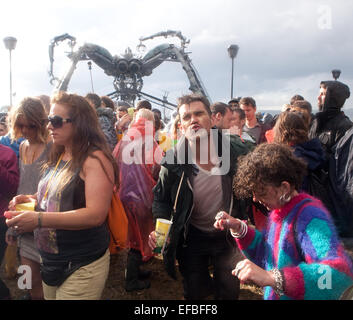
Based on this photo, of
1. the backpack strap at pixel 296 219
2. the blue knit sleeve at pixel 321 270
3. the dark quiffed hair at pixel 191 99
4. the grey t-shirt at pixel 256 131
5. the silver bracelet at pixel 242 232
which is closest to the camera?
the blue knit sleeve at pixel 321 270

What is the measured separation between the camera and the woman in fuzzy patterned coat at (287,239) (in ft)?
3.80

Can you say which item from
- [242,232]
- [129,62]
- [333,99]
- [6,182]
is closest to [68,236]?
[6,182]

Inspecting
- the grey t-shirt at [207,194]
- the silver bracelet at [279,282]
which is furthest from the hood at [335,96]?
the silver bracelet at [279,282]

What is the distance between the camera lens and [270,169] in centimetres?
142

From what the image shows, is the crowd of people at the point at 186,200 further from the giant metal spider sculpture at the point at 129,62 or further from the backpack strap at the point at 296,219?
the giant metal spider sculpture at the point at 129,62

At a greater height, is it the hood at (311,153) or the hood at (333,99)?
the hood at (333,99)

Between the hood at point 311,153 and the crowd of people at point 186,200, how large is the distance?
12 millimetres

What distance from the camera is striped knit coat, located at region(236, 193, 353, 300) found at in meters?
1.15

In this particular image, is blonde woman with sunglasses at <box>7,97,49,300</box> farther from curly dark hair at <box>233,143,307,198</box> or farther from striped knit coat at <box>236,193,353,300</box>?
striped knit coat at <box>236,193,353,300</box>

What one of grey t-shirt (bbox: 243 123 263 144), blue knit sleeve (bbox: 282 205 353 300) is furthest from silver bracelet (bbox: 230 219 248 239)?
grey t-shirt (bbox: 243 123 263 144)

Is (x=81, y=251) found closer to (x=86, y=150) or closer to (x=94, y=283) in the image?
(x=94, y=283)

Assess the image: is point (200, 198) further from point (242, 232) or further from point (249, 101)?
point (249, 101)

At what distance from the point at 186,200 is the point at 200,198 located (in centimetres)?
15
